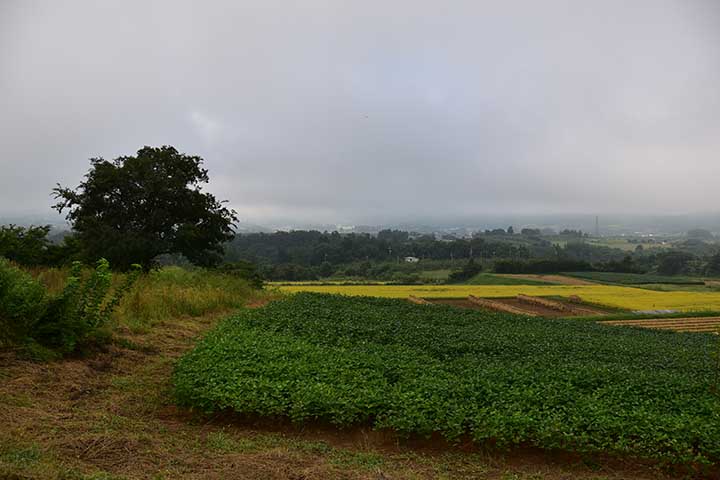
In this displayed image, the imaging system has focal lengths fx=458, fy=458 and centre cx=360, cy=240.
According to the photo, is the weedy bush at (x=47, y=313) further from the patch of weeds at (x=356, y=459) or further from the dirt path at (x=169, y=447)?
the patch of weeds at (x=356, y=459)

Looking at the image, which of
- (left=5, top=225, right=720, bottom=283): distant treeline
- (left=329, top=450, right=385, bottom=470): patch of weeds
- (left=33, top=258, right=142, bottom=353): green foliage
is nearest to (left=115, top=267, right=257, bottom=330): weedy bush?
(left=33, top=258, right=142, bottom=353): green foliage

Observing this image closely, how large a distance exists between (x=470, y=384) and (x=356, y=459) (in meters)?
2.26

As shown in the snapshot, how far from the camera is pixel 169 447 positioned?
4.54 metres

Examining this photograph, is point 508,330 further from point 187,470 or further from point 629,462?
point 187,470

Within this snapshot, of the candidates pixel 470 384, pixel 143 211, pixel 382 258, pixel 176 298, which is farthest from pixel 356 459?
pixel 382 258

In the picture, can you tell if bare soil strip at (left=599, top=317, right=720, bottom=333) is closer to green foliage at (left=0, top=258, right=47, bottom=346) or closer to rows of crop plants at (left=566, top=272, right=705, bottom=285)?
green foliage at (left=0, top=258, right=47, bottom=346)

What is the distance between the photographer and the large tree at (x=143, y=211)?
Answer: 795 inches

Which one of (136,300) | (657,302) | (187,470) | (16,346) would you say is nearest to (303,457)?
(187,470)

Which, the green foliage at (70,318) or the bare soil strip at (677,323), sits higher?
the green foliage at (70,318)

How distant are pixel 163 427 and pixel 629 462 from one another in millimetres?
5129

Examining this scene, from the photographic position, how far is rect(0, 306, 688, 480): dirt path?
12.9 feet

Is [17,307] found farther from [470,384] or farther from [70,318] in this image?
[470,384]

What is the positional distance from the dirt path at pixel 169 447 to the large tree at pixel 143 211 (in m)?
15.1

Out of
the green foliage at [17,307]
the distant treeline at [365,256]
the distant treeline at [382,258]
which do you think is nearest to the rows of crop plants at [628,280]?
the distant treeline at [382,258]
